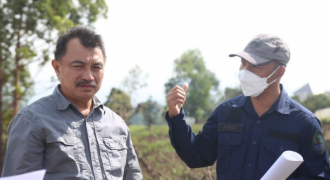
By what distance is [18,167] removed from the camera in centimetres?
213

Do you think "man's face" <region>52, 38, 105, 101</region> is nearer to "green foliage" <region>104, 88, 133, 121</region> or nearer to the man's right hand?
the man's right hand

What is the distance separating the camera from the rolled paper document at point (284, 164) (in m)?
2.04

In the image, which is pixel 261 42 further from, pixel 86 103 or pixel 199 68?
pixel 199 68

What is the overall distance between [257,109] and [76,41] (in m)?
1.51

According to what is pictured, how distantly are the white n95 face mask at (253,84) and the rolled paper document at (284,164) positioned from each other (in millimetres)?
675

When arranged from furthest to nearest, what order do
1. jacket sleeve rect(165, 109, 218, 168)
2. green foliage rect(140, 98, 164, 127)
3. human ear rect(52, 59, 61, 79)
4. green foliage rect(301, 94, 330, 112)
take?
1. green foliage rect(301, 94, 330, 112)
2. green foliage rect(140, 98, 164, 127)
3. jacket sleeve rect(165, 109, 218, 168)
4. human ear rect(52, 59, 61, 79)

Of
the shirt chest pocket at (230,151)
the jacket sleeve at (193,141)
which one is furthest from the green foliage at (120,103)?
the shirt chest pocket at (230,151)

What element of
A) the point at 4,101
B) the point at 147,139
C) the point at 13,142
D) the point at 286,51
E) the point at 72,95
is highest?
the point at 286,51

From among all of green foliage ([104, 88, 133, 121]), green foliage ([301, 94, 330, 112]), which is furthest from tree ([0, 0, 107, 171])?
green foliage ([301, 94, 330, 112])

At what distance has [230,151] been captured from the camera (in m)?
2.67

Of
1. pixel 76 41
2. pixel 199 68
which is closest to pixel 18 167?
pixel 76 41

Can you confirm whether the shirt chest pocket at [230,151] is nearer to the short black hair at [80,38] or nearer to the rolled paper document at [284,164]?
the rolled paper document at [284,164]

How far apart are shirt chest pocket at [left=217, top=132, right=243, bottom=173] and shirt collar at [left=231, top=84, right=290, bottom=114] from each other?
0.26 m

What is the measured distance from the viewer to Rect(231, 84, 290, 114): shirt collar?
2609 millimetres
